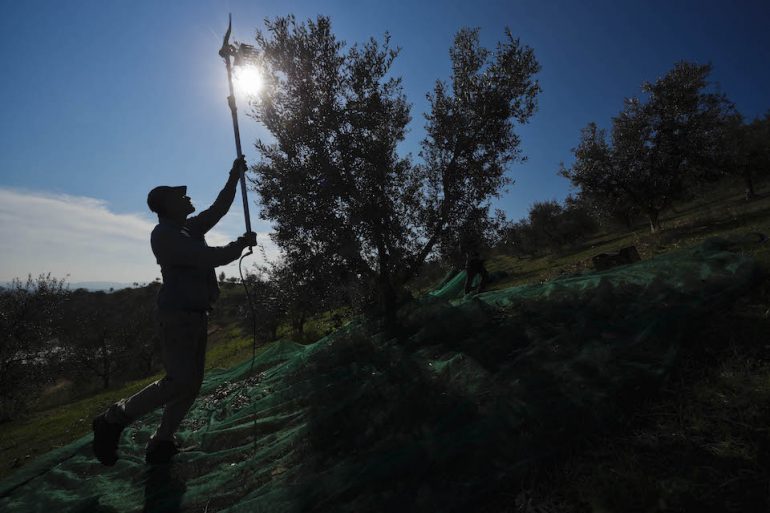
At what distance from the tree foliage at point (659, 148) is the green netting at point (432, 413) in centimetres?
2033

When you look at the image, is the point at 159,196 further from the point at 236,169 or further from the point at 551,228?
the point at 551,228

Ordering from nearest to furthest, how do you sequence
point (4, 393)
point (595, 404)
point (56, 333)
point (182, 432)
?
1. point (595, 404)
2. point (182, 432)
3. point (4, 393)
4. point (56, 333)

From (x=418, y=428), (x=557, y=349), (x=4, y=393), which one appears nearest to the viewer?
(x=418, y=428)

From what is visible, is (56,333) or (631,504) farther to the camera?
(56,333)

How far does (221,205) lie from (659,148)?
27.6 m

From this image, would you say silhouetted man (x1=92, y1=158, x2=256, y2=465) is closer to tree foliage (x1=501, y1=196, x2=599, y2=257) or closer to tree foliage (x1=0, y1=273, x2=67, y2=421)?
tree foliage (x1=0, y1=273, x2=67, y2=421)

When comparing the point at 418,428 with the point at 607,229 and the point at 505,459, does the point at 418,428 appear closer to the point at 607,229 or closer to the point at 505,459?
the point at 505,459

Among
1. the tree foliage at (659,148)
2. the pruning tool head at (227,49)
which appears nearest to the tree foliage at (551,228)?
the tree foliage at (659,148)

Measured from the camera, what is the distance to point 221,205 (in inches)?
239

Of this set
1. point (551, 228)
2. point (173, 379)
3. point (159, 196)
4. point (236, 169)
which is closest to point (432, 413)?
point (173, 379)

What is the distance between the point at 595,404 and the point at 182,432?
646cm

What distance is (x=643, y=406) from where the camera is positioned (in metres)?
3.33

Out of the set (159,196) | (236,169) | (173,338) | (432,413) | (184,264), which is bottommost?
(432,413)

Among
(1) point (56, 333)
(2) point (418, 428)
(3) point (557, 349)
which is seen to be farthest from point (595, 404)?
(1) point (56, 333)
